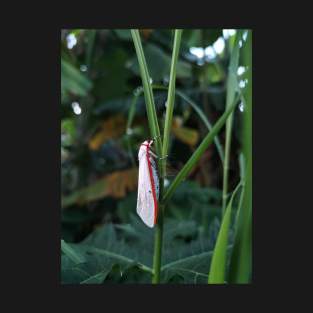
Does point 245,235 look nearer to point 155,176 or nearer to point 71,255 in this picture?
point 155,176

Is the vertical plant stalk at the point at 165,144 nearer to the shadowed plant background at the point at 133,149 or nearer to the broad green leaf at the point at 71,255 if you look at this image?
the shadowed plant background at the point at 133,149

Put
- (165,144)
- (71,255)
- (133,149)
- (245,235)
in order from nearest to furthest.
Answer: (245,235)
(165,144)
(71,255)
(133,149)

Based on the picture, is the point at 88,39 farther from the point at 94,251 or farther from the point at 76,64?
the point at 94,251

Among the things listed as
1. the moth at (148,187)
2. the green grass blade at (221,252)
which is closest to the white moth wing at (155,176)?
the moth at (148,187)

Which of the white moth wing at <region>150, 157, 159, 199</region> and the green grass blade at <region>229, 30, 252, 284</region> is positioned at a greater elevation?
the white moth wing at <region>150, 157, 159, 199</region>

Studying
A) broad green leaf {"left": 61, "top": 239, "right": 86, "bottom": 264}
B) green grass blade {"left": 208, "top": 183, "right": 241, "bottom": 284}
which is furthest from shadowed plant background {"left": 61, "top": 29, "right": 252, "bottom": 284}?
green grass blade {"left": 208, "top": 183, "right": 241, "bottom": 284}

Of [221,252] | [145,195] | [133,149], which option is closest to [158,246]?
[145,195]

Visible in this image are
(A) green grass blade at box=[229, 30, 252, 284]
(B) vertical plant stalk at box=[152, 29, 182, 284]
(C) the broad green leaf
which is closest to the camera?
(A) green grass blade at box=[229, 30, 252, 284]

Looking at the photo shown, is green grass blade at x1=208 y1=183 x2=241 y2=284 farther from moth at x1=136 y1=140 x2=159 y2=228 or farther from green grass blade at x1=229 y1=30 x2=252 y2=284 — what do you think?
moth at x1=136 y1=140 x2=159 y2=228
